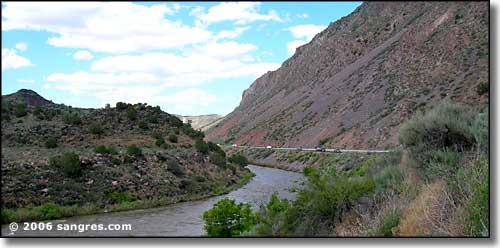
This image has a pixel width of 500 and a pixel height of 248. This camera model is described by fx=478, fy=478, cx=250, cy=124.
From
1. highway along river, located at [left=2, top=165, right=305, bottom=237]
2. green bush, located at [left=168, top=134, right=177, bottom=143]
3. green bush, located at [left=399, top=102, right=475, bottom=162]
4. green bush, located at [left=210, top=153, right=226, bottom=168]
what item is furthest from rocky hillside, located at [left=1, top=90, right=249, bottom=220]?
green bush, located at [left=399, top=102, right=475, bottom=162]

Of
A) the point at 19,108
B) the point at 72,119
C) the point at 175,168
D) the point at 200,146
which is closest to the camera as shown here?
the point at 19,108

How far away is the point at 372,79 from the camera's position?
27047mm

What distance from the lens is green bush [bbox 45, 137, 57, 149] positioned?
12.4m

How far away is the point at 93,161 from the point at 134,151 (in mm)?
2394

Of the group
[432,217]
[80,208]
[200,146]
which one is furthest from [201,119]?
[200,146]

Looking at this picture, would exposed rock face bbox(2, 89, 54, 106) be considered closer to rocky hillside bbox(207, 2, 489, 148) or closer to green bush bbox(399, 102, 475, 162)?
rocky hillside bbox(207, 2, 489, 148)

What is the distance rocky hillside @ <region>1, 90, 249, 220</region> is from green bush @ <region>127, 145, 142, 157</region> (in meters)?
0.02

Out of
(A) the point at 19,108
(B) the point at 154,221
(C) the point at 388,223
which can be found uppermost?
(A) the point at 19,108

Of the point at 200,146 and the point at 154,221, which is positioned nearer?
the point at 154,221

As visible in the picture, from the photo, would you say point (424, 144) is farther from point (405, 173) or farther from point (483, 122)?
point (483, 122)

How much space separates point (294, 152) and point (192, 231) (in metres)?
22.4

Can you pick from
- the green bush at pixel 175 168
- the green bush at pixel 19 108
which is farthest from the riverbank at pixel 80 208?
the green bush at pixel 19 108

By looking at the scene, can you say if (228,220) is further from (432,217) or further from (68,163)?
(68,163)

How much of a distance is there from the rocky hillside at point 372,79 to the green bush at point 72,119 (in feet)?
17.1
